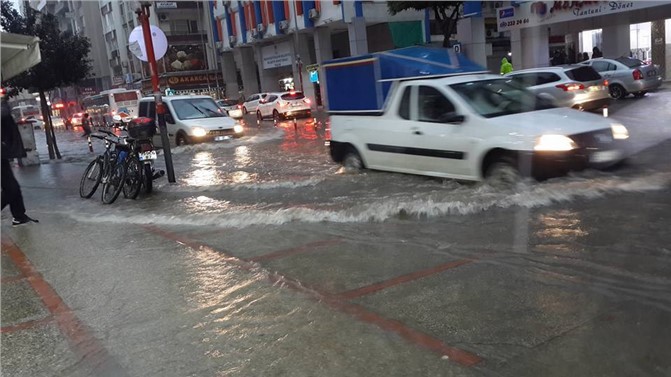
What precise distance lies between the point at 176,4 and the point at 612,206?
60107mm

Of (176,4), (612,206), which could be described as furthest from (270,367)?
(176,4)

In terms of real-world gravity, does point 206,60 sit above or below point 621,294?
above

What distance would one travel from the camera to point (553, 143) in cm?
715

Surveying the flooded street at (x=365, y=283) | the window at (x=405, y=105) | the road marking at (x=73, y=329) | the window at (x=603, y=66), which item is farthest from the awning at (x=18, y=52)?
the window at (x=603, y=66)

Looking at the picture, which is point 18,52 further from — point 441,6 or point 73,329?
point 441,6

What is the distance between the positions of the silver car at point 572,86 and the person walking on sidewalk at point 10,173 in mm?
11678

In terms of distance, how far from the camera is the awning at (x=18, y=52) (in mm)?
7516

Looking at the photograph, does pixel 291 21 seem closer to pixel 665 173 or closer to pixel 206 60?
pixel 206 60

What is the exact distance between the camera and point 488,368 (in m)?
3.25

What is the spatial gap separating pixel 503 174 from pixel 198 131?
11.9m

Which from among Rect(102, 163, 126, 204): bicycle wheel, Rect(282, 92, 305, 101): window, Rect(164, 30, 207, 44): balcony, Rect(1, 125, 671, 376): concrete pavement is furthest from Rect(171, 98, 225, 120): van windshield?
Rect(164, 30, 207, 44): balcony

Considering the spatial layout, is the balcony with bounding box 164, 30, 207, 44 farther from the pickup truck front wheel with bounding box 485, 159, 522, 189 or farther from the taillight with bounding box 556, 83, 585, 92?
the pickup truck front wheel with bounding box 485, 159, 522, 189

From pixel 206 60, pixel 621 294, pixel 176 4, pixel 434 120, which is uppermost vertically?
pixel 176 4

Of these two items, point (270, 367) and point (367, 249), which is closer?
point (270, 367)
